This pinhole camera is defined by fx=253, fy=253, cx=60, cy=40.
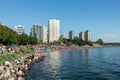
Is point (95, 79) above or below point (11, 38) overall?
below

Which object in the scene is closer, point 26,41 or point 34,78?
point 34,78

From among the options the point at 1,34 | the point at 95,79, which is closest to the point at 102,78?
the point at 95,79

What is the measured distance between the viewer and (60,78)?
4953cm

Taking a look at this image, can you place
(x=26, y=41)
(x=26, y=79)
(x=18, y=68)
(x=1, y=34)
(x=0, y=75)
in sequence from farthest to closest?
(x=26, y=41), (x=1, y=34), (x=18, y=68), (x=26, y=79), (x=0, y=75)

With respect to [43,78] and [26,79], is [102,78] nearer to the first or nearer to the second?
[43,78]

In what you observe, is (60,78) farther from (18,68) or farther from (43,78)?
(18,68)

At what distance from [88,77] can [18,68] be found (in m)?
16.2

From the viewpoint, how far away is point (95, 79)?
158ft

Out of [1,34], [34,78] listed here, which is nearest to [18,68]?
[34,78]

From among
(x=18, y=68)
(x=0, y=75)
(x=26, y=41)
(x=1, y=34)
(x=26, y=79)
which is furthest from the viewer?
(x=26, y=41)

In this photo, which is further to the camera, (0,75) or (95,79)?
(95,79)

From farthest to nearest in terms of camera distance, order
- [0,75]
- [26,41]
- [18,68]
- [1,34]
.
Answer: [26,41] < [1,34] < [18,68] < [0,75]

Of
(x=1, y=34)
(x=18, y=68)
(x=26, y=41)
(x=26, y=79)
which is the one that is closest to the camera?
(x=26, y=79)

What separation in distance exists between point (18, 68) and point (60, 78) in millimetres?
11729
